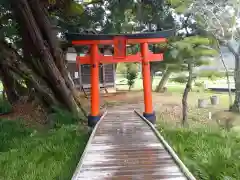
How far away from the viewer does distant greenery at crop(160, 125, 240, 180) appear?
5582 mm

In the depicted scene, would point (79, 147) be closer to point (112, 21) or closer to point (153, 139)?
point (153, 139)

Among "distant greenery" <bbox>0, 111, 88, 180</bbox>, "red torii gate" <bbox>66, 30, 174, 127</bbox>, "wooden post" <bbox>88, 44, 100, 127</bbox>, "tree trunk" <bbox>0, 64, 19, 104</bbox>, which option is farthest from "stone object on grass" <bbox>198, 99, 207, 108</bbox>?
"distant greenery" <bbox>0, 111, 88, 180</bbox>

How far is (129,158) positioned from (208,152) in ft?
5.19

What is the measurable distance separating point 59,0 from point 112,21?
9.96 ft

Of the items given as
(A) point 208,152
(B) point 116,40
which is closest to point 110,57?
(B) point 116,40

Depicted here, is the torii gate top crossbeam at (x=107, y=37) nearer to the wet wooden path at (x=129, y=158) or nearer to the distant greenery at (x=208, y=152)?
the wet wooden path at (x=129, y=158)

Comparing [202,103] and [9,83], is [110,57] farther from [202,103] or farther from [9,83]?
[202,103]

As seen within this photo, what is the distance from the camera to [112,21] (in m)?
15.6

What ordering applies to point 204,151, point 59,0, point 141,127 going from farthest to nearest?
point 59,0 < point 141,127 < point 204,151

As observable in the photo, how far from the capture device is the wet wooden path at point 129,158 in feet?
17.6

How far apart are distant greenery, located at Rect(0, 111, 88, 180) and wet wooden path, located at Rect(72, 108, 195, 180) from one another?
423mm

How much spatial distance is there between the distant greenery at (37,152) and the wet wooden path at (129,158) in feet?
1.39

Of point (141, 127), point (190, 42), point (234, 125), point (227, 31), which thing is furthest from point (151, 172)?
point (227, 31)

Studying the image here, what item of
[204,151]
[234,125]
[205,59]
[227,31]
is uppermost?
[227,31]
